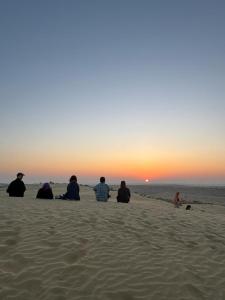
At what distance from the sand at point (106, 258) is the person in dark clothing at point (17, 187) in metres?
7.52

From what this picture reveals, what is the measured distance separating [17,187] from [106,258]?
14020mm

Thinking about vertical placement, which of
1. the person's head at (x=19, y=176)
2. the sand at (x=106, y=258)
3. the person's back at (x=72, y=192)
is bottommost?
the sand at (x=106, y=258)

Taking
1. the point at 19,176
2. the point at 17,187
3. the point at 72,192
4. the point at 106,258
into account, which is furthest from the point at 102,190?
the point at 106,258

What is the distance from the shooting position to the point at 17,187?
2217 cm

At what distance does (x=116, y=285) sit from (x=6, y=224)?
5426mm

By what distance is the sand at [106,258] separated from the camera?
300 inches

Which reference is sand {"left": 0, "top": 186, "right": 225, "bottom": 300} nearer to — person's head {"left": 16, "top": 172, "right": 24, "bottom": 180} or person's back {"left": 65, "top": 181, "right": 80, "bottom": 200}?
person's head {"left": 16, "top": 172, "right": 24, "bottom": 180}

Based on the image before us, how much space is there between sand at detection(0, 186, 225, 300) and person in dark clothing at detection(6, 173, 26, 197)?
296 inches

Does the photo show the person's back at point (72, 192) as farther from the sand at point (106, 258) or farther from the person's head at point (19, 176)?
the sand at point (106, 258)

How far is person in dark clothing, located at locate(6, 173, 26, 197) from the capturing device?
2173cm

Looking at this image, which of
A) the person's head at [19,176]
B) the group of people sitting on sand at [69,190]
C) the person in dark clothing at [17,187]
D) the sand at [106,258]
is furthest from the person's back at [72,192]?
the sand at [106,258]

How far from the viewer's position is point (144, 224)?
43.8 feet

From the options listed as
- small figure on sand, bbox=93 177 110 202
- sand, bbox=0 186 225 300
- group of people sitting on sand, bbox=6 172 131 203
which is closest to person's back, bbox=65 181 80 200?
group of people sitting on sand, bbox=6 172 131 203

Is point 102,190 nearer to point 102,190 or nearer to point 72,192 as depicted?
point 102,190
